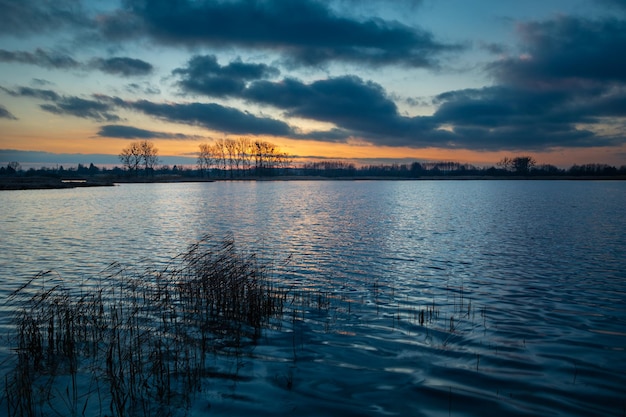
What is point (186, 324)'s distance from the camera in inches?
489

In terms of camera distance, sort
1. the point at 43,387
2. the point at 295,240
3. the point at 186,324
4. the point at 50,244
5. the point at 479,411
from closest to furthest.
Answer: the point at 479,411 < the point at 43,387 < the point at 186,324 < the point at 50,244 < the point at 295,240

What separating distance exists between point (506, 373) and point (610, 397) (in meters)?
1.88

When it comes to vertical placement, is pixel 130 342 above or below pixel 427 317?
above

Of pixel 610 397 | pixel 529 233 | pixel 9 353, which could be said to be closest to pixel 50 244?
pixel 9 353

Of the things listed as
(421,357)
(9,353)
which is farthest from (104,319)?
(421,357)

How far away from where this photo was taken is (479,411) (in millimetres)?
7352

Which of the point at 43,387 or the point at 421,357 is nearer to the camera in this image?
the point at 43,387

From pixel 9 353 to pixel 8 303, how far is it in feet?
17.2

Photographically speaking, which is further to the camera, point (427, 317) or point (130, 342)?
point (427, 317)

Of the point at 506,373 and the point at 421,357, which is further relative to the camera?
the point at 421,357

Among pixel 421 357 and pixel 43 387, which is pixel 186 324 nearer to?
pixel 43 387

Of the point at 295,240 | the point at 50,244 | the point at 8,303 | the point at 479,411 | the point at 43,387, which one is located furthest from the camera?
the point at 295,240

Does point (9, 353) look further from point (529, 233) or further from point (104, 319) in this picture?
point (529, 233)

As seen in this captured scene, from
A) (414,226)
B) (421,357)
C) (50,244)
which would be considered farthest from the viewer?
(414,226)
